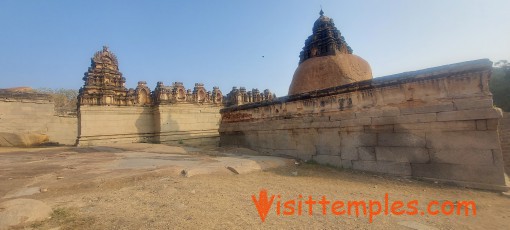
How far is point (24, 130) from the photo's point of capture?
46.4 ft

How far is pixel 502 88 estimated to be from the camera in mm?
22203

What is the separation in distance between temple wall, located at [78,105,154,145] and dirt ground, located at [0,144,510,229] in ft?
26.1

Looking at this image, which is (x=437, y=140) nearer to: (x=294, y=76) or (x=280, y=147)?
(x=280, y=147)

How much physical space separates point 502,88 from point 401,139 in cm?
2604

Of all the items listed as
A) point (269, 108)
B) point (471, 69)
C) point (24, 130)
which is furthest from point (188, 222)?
point (24, 130)

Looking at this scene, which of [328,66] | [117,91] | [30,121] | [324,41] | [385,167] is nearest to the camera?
[385,167]

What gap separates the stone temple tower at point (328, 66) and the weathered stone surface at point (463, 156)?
16.9ft

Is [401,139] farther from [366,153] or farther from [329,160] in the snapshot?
[329,160]

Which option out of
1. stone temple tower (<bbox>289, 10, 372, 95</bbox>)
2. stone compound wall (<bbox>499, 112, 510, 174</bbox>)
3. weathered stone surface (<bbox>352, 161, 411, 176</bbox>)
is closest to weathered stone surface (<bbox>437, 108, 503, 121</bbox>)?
weathered stone surface (<bbox>352, 161, 411, 176</bbox>)

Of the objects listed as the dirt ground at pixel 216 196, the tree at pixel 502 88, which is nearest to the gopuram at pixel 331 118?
the dirt ground at pixel 216 196

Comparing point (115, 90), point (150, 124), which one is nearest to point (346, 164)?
point (150, 124)

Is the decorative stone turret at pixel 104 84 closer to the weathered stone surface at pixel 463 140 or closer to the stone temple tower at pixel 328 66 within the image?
the stone temple tower at pixel 328 66

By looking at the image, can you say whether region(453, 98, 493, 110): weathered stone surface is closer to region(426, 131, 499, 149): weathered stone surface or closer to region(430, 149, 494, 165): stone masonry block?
region(426, 131, 499, 149): weathered stone surface

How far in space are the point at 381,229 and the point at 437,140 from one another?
9.91ft
